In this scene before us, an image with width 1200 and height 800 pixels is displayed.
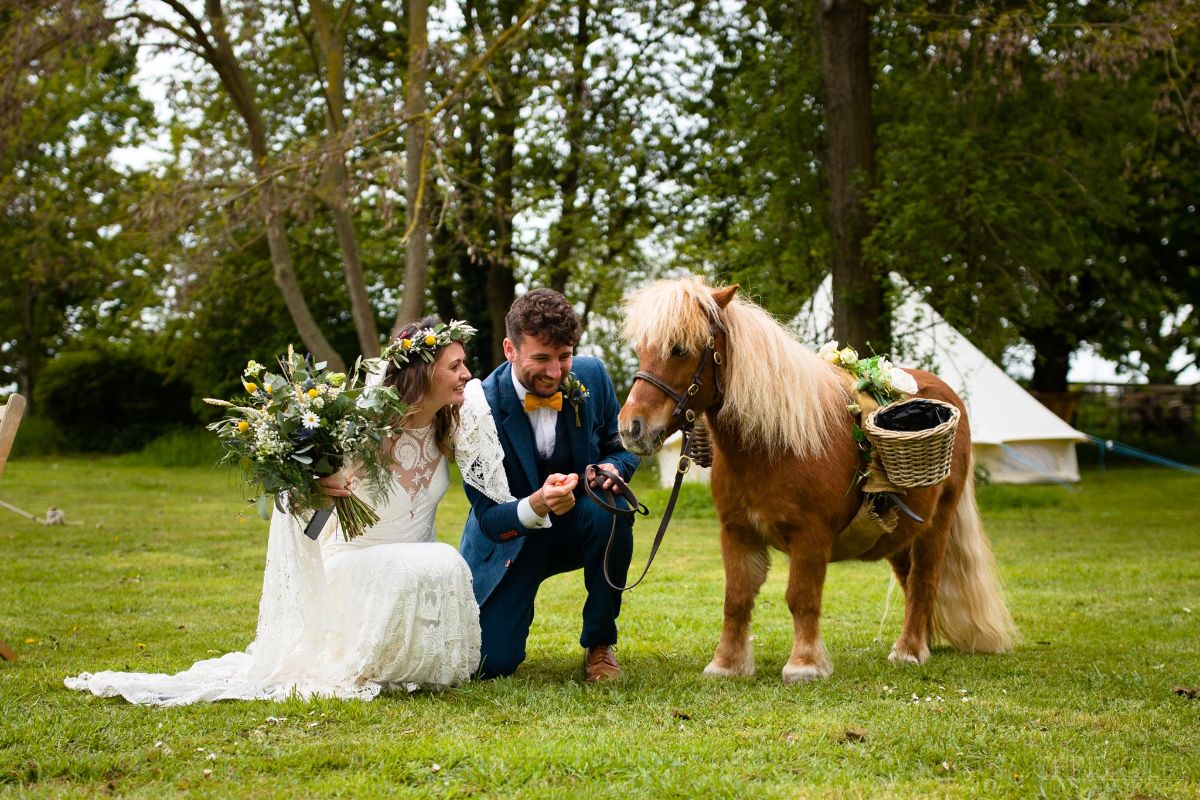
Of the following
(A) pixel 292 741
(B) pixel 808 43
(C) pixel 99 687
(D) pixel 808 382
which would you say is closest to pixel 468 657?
(A) pixel 292 741

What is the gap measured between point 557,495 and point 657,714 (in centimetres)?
90

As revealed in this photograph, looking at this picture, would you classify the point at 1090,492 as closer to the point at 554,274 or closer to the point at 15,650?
the point at 554,274

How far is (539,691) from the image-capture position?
448 centimetres

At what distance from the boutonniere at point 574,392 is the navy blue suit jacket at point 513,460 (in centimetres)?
2

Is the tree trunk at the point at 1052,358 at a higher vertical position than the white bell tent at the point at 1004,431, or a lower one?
higher

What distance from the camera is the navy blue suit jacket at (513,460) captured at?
4910mm

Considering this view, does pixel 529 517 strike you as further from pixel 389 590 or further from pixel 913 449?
pixel 913 449

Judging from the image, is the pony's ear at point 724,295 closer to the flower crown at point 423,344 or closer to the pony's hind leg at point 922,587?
the flower crown at point 423,344

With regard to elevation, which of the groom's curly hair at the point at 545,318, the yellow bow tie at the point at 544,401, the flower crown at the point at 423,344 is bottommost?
the yellow bow tie at the point at 544,401

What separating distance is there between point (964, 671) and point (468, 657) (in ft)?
7.17

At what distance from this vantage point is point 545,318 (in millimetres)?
4555

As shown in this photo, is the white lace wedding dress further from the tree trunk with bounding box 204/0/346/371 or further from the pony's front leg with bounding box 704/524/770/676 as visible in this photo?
the tree trunk with bounding box 204/0/346/371

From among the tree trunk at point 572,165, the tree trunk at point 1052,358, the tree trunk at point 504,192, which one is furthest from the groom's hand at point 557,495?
the tree trunk at point 1052,358

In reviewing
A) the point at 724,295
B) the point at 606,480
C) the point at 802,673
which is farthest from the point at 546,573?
the point at 724,295
